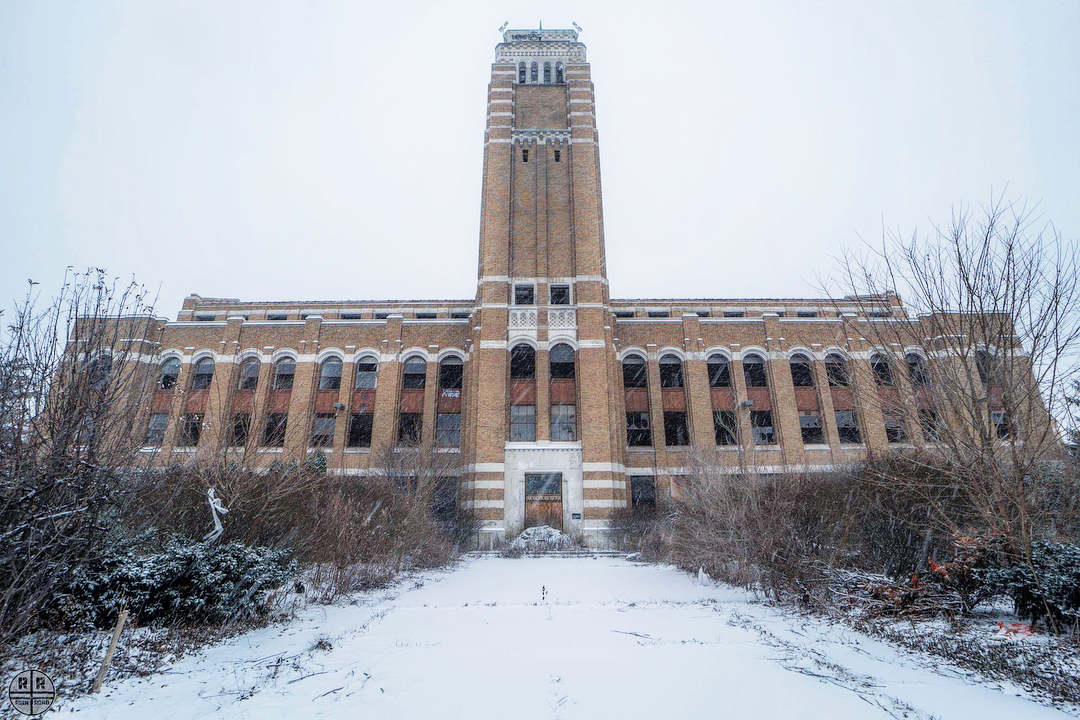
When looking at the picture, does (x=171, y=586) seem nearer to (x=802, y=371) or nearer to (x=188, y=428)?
(x=188, y=428)

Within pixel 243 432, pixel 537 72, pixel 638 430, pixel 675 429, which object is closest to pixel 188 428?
pixel 243 432

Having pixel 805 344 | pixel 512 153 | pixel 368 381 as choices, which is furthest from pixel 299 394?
pixel 805 344

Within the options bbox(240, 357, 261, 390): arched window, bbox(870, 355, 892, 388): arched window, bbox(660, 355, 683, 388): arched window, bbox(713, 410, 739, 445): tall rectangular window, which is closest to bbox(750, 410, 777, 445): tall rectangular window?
bbox(713, 410, 739, 445): tall rectangular window

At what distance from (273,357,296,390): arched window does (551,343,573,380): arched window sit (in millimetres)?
15715

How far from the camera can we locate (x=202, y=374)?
32.2m

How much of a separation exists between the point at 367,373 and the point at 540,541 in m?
15.9

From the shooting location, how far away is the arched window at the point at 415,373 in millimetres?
31969

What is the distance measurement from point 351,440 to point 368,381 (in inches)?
144

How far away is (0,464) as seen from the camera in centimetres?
→ 542

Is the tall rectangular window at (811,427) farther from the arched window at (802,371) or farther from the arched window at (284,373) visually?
the arched window at (284,373)

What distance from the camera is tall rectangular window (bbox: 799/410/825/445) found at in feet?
99.3

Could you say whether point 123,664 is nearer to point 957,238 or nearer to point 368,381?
point 957,238

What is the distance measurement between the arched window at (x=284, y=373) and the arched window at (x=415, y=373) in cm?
662

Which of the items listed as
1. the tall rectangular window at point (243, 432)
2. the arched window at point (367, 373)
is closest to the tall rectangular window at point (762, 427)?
the arched window at point (367, 373)
